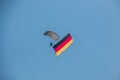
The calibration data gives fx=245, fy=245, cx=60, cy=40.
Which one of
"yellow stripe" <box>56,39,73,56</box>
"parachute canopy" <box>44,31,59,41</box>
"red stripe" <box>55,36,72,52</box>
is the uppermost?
"parachute canopy" <box>44,31,59,41</box>

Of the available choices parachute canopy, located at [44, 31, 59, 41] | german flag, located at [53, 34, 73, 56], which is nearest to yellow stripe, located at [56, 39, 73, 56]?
german flag, located at [53, 34, 73, 56]

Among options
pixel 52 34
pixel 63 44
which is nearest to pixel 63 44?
pixel 63 44

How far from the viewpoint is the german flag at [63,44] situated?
1.84 m

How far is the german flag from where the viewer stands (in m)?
1.84

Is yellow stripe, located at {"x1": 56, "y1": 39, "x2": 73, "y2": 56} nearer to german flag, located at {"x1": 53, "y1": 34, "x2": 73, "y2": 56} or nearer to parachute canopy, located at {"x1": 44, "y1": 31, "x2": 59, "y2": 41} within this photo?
german flag, located at {"x1": 53, "y1": 34, "x2": 73, "y2": 56}

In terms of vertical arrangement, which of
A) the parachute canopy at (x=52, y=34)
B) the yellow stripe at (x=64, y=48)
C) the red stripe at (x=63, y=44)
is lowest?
the yellow stripe at (x=64, y=48)

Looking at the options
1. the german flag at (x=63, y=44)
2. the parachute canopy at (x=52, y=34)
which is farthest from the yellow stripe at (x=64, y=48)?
the parachute canopy at (x=52, y=34)

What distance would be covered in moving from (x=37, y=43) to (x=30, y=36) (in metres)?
0.07

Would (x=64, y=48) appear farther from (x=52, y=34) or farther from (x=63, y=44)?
(x=52, y=34)

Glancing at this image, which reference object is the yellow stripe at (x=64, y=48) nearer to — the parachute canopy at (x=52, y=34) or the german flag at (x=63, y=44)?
the german flag at (x=63, y=44)

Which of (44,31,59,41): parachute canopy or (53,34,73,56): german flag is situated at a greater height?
(44,31,59,41): parachute canopy

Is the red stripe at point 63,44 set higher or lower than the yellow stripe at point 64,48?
higher

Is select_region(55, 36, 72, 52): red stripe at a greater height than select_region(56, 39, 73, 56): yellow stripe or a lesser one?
greater
